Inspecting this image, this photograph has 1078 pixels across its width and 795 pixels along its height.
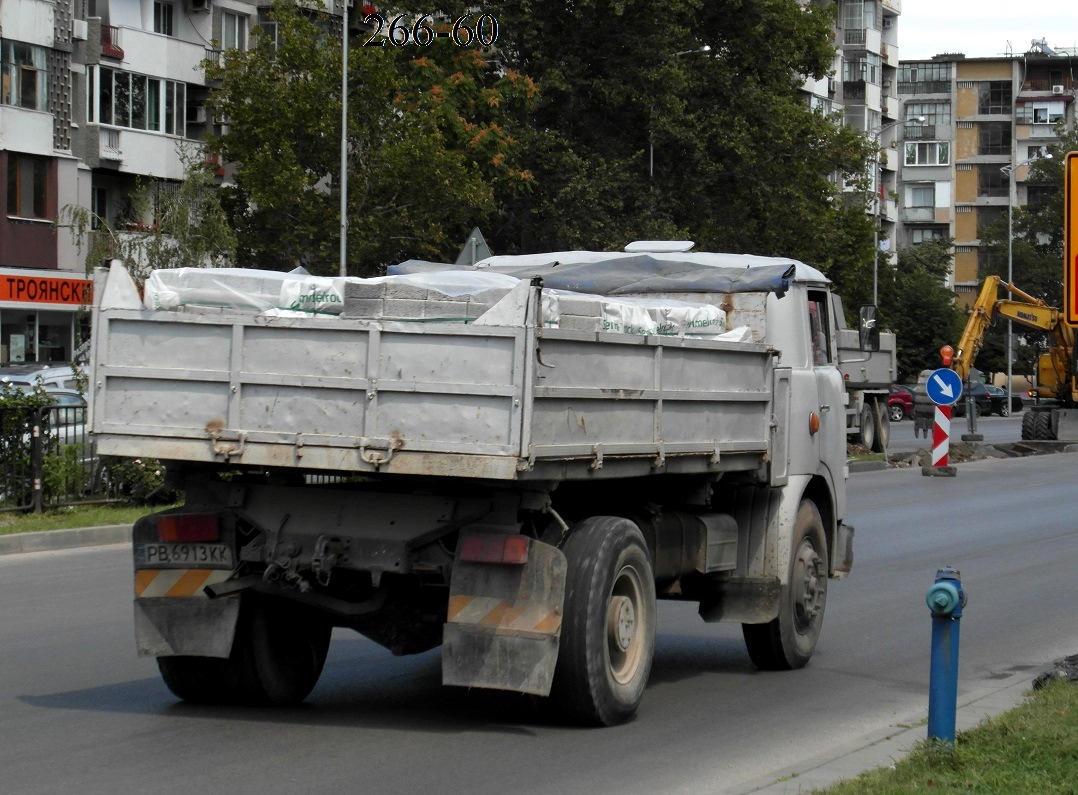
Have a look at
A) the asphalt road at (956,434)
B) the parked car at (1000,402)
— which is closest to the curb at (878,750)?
the asphalt road at (956,434)

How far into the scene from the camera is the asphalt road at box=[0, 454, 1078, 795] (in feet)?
21.5

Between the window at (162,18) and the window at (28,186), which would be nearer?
the window at (28,186)

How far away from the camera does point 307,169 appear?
37.7 meters

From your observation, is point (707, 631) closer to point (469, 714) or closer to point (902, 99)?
point (469, 714)

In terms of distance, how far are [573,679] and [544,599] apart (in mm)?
467

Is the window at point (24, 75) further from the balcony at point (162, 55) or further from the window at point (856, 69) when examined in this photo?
the window at point (856, 69)

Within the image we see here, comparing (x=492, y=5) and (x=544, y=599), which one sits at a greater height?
(x=492, y=5)

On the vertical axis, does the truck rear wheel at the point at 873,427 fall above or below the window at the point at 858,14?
below

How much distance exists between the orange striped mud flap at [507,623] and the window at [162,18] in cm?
4168

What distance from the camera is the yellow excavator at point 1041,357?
3984 centimetres

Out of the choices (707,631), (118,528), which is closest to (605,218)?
(118,528)

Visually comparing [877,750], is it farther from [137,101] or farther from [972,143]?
[972,143]

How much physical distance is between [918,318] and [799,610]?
7345 centimetres

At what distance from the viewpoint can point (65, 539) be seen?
15688 millimetres
